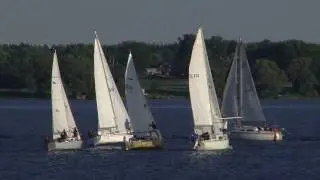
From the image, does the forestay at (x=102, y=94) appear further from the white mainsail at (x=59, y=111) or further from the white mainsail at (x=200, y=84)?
the white mainsail at (x=200, y=84)

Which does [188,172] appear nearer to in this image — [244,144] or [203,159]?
[203,159]

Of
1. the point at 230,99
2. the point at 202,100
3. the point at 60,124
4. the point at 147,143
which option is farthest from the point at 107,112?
the point at 230,99

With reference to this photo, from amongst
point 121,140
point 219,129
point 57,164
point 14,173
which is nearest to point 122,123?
point 121,140

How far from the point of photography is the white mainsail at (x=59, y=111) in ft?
281

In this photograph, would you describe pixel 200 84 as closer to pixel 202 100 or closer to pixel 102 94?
pixel 202 100

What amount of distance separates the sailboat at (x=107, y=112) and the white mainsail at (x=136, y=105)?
49 cm

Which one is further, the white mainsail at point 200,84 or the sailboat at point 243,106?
the sailboat at point 243,106

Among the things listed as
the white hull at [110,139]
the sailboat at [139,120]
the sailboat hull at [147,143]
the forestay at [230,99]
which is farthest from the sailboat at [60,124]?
the forestay at [230,99]

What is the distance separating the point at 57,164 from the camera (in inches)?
2982

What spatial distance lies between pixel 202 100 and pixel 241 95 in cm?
2099

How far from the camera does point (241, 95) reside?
347 feet

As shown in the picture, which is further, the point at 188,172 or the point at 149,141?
the point at 149,141

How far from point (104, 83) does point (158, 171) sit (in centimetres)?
1912

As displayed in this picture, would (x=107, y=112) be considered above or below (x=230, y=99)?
below
